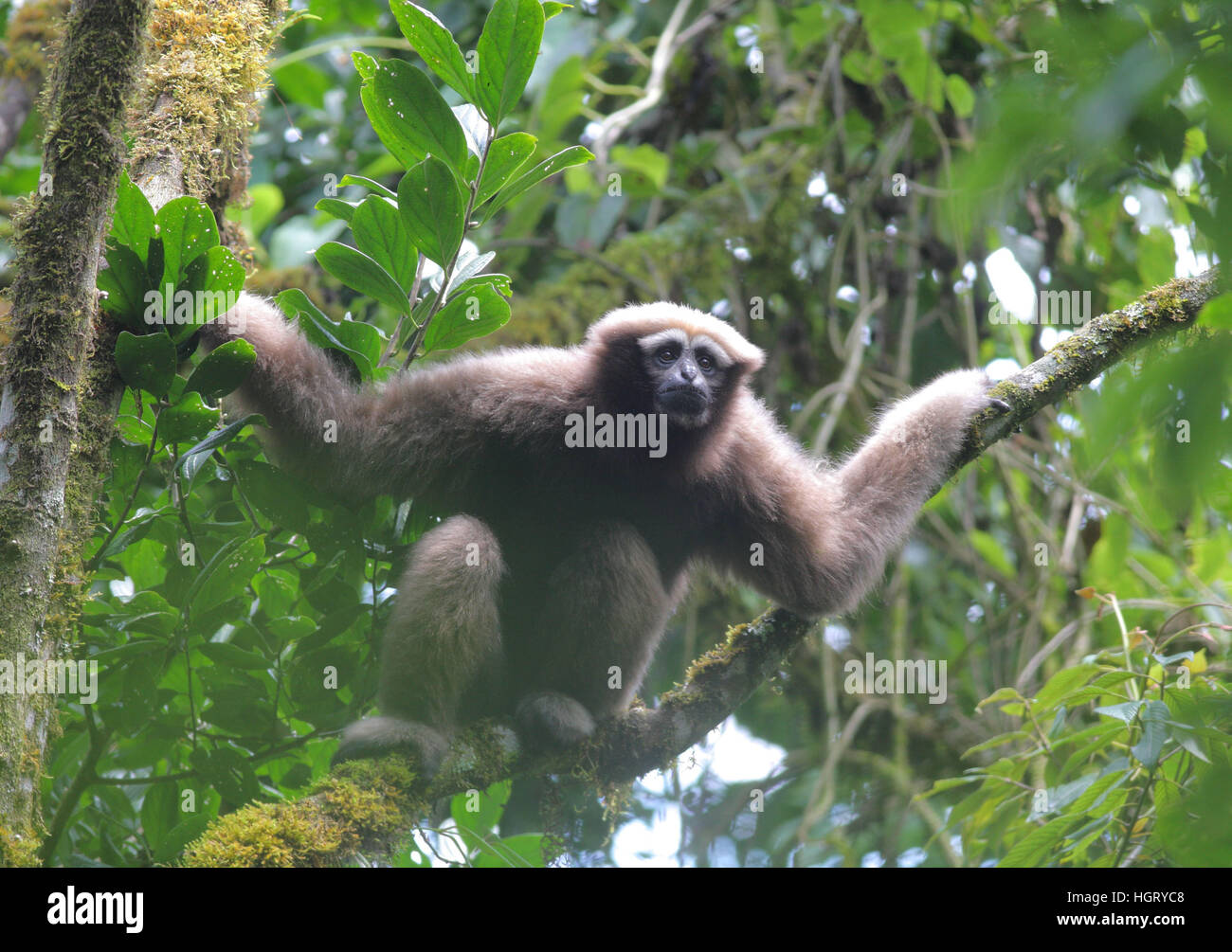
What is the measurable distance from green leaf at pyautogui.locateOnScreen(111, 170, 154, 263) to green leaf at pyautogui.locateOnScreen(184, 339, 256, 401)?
0.45m

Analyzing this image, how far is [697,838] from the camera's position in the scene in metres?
9.38

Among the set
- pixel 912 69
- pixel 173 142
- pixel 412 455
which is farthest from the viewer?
pixel 912 69

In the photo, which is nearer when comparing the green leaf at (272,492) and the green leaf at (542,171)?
the green leaf at (542,171)

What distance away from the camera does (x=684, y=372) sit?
5742 mm

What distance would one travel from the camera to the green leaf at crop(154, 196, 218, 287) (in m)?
3.76

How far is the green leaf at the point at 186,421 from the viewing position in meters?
3.97

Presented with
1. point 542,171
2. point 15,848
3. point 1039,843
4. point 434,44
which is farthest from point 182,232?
point 1039,843

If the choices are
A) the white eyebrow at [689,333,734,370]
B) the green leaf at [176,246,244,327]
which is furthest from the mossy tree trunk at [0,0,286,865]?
the white eyebrow at [689,333,734,370]

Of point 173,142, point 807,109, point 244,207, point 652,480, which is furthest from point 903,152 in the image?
point 173,142

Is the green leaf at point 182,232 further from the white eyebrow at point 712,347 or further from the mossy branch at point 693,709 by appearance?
the white eyebrow at point 712,347

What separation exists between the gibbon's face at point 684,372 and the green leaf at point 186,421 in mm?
2542

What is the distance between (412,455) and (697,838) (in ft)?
19.6

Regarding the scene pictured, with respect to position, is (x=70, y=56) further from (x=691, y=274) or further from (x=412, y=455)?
(x=691, y=274)

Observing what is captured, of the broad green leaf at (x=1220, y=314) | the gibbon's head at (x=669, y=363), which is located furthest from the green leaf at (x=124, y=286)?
the broad green leaf at (x=1220, y=314)
